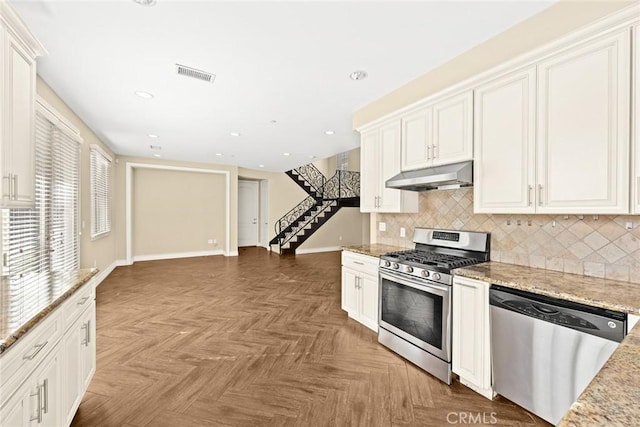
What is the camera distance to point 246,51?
2469 millimetres

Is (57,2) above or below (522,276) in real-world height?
above

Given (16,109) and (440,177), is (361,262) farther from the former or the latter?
(16,109)

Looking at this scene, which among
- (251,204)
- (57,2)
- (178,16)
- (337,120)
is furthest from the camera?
(251,204)

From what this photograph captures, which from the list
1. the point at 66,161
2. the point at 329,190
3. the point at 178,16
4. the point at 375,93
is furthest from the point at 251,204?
the point at 178,16

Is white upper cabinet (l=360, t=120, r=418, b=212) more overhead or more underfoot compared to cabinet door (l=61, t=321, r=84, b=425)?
more overhead

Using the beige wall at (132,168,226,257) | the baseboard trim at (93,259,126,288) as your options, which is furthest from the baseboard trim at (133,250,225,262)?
the baseboard trim at (93,259,126,288)

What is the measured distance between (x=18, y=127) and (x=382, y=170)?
10.3 feet

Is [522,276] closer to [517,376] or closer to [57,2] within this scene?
[517,376]

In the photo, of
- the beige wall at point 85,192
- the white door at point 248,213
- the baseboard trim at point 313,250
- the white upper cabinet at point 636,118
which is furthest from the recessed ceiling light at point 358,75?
the white door at point 248,213

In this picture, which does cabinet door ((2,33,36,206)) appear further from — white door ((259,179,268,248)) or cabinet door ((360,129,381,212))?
white door ((259,179,268,248))

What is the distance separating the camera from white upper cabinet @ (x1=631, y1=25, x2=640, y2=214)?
5.31 feet

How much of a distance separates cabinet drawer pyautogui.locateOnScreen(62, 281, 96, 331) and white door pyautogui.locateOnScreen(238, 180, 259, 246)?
785 cm

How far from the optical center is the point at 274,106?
12.2 ft

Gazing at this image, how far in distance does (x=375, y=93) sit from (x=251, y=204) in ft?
24.5
